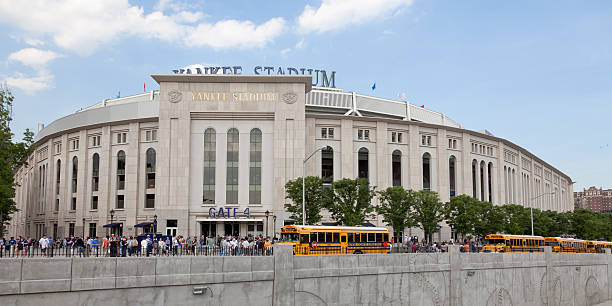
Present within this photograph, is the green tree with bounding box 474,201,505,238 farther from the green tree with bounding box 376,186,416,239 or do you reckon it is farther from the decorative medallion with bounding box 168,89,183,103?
the decorative medallion with bounding box 168,89,183,103

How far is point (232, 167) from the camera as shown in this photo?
75.5 meters

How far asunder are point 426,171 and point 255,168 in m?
30.0

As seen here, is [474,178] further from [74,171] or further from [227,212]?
[74,171]

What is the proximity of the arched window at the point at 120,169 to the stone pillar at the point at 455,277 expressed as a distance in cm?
5740

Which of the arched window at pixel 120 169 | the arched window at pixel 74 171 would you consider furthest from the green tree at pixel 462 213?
the arched window at pixel 74 171

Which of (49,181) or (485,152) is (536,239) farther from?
(49,181)

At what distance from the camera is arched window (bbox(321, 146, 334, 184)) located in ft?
269

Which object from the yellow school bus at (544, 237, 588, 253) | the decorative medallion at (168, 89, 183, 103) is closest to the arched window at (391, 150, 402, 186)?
the yellow school bus at (544, 237, 588, 253)

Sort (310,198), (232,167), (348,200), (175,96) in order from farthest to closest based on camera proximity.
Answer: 1. (232,167)
2. (175,96)
3. (348,200)
4. (310,198)

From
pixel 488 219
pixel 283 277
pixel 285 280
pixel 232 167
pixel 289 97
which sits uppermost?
pixel 289 97

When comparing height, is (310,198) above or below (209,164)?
below

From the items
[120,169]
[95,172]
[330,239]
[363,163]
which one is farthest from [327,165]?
[330,239]

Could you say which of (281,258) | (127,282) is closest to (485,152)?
(281,258)

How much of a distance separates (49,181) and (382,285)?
76.4 metres
